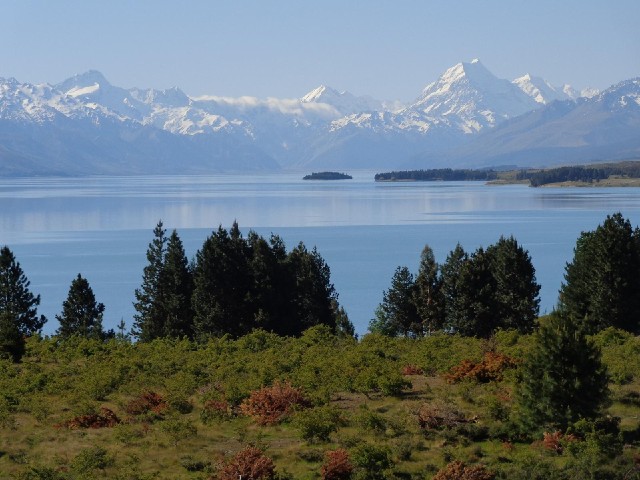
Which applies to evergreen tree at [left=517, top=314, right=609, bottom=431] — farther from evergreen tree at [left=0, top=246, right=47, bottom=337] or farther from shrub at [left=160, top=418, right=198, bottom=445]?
evergreen tree at [left=0, top=246, right=47, bottom=337]

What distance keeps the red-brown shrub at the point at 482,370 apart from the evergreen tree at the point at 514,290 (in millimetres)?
25983

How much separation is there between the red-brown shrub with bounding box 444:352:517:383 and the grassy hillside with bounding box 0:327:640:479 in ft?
0.21

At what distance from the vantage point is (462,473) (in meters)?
29.3

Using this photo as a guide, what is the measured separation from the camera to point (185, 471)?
31.2 metres

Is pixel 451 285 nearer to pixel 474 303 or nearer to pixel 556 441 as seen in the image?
pixel 474 303

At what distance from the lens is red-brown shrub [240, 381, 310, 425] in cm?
3563

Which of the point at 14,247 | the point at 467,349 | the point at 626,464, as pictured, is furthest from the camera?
the point at 14,247

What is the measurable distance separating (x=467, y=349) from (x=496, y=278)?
21987 mm

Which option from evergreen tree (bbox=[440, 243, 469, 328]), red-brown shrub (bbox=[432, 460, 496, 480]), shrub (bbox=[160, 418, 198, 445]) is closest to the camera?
red-brown shrub (bbox=[432, 460, 496, 480])

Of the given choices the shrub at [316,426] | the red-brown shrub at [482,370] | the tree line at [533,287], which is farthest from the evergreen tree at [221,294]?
the shrub at [316,426]

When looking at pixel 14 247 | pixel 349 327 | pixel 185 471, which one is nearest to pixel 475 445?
pixel 185 471

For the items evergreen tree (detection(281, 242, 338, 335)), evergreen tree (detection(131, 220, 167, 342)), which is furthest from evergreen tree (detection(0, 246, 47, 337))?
evergreen tree (detection(281, 242, 338, 335))

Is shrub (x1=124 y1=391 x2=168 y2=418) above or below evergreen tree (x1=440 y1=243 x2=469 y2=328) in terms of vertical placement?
below

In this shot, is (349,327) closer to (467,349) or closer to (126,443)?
(467,349)
